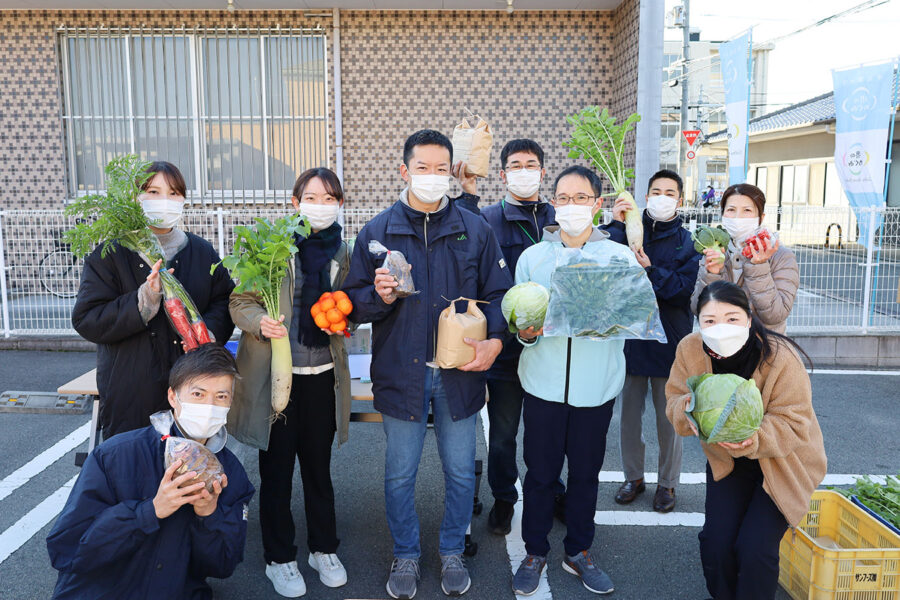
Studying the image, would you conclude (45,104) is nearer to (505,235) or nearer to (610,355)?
(505,235)

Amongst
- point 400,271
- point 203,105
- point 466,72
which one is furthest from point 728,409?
point 203,105

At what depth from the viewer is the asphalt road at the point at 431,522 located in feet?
11.6

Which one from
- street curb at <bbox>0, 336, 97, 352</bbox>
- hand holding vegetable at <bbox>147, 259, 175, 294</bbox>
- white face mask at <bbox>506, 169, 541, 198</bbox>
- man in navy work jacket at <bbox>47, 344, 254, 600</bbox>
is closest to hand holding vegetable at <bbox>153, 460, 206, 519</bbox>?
man in navy work jacket at <bbox>47, 344, 254, 600</bbox>

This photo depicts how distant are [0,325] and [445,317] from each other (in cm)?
768

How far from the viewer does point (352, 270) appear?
3428mm

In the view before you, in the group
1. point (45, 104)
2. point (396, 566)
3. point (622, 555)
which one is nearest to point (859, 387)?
point (622, 555)

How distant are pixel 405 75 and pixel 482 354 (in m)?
7.65

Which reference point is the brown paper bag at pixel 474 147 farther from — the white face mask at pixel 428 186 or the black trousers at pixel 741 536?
the black trousers at pixel 741 536

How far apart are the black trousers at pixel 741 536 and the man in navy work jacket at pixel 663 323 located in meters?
1.11

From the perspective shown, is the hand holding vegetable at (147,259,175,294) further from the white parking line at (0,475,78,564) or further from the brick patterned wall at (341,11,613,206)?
the brick patterned wall at (341,11,613,206)

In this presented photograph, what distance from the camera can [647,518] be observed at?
14.0ft

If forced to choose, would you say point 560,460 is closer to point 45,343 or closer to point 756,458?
point 756,458

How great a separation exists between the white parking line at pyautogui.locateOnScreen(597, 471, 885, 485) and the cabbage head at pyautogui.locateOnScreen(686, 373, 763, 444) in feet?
7.00

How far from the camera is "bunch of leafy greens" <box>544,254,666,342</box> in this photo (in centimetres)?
319
